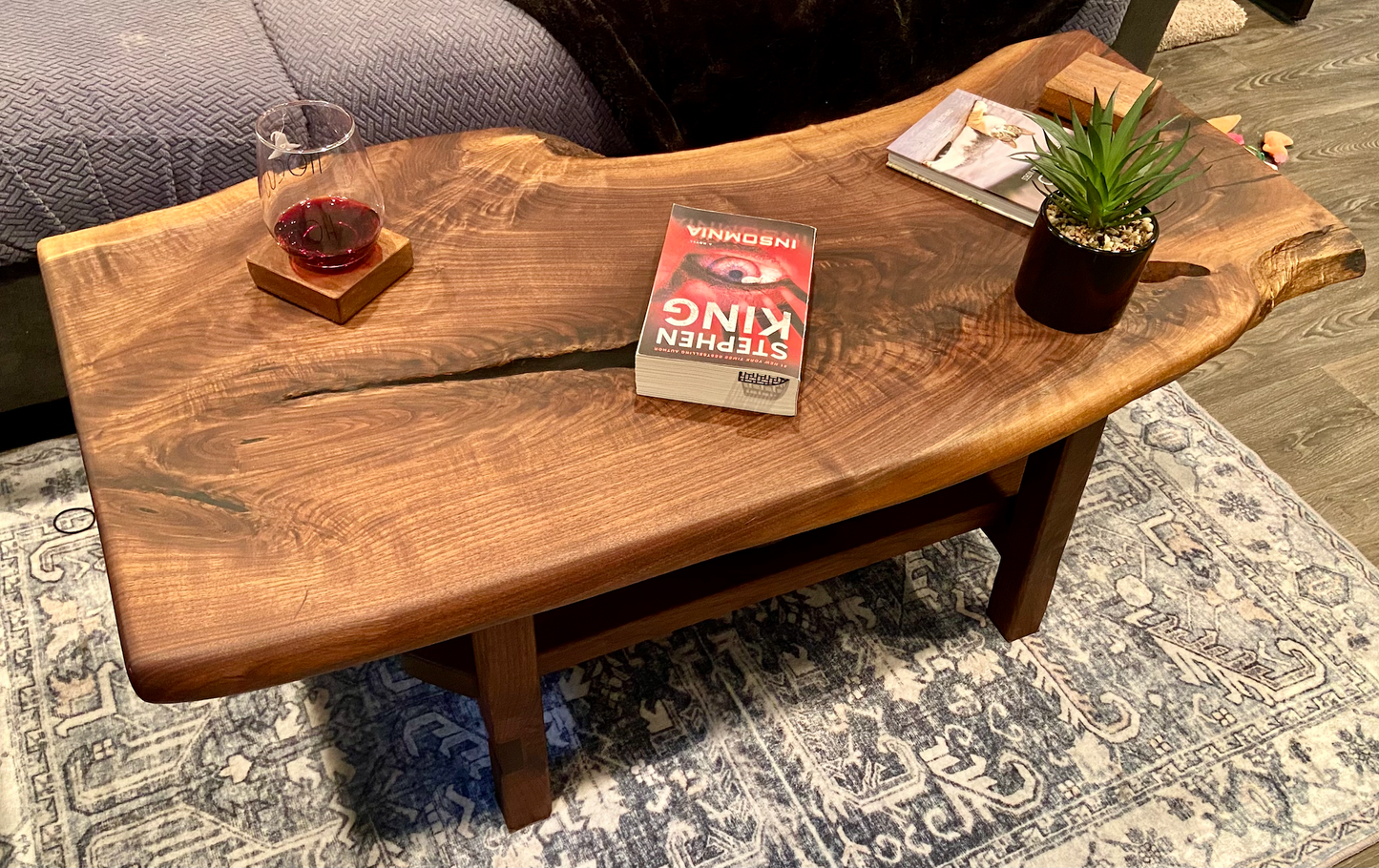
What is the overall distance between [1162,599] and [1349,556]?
0.30 meters

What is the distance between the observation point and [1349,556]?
1.48 m

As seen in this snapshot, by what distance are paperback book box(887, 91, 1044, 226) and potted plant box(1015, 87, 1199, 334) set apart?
0.12 m

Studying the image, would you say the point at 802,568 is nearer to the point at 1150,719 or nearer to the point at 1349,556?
the point at 1150,719

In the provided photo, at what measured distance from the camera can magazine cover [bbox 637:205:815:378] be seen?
0.90 m

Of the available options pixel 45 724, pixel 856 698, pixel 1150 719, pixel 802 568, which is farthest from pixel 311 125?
pixel 1150 719

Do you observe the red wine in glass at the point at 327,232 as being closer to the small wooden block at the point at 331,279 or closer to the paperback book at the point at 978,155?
the small wooden block at the point at 331,279

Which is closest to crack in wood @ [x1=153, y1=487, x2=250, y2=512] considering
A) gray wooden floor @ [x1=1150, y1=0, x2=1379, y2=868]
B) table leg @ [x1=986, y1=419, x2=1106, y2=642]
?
table leg @ [x1=986, y1=419, x2=1106, y2=642]

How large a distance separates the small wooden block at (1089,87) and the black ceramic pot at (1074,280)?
328mm

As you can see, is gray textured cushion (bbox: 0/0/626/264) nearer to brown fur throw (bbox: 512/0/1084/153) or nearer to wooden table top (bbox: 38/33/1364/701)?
brown fur throw (bbox: 512/0/1084/153)

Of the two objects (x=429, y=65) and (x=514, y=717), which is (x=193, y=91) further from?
(x=514, y=717)

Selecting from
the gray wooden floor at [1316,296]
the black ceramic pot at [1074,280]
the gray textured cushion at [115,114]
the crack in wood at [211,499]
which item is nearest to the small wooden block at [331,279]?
the crack in wood at [211,499]

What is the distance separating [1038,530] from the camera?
1235mm

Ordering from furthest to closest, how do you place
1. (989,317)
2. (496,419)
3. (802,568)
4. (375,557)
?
(802,568)
(989,317)
(496,419)
(375,557)

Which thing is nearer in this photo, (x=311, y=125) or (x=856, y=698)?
(x=311, y=125)
